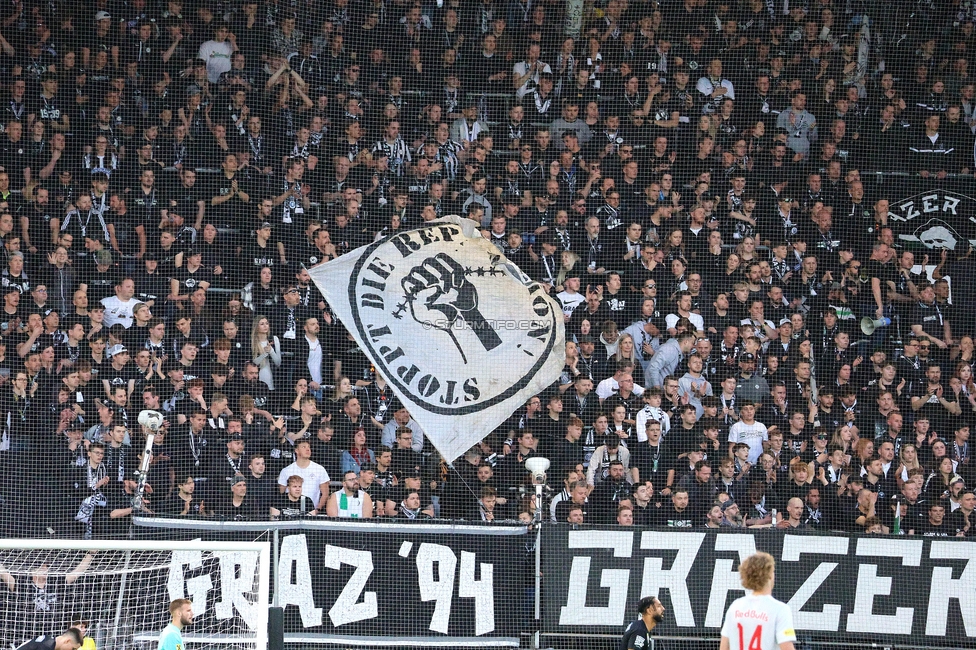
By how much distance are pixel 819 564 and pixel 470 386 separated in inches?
167

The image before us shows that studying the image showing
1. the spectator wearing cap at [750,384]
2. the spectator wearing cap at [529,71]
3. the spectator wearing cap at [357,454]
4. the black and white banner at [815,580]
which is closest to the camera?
the black and white banner at [815,580]

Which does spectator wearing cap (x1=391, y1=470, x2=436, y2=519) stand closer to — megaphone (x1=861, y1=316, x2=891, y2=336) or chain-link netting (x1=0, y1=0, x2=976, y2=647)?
chain-link netting (x1=0, y1=0, x2=976, y2=647)

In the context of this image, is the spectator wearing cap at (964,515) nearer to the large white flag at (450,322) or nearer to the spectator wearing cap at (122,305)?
the large white flag at (450,322)

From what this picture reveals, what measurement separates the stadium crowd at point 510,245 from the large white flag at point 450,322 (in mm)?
202

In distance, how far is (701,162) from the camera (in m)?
14.7

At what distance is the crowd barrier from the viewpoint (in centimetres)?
1096

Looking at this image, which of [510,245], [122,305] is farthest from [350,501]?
[510,245]

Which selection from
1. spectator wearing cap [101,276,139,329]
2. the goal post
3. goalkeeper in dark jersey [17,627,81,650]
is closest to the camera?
goalkeeper in dark jersey [17,627,81,650]

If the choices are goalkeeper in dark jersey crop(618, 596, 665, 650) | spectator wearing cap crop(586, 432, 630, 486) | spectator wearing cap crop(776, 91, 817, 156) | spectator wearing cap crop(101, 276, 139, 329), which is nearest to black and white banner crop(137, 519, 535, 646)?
spectator wearing cap crop(586, 432, 630, 486)

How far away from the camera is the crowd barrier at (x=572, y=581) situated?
36.0 ft

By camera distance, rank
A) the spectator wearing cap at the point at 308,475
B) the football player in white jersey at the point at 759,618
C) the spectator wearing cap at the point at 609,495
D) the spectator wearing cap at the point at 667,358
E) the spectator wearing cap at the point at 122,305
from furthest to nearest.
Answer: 1. the spectator wearing cap at the point at 667,358
2. the spectator wearing cap at the point at 122,305
3. the spectator wearing cap at the point at 609,495
4. the spectator wearing cap at the point at 308,475
5. the football player in white jersey at the point at 759,618

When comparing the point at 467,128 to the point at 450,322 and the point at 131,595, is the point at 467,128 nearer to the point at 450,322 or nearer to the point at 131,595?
the point at 450,322

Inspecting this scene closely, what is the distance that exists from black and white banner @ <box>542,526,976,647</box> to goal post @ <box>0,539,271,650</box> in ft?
9.75

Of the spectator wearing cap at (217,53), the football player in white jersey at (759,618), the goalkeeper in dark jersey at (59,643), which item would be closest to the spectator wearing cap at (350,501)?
the goalkeeper in dark jersey at (59,643)
